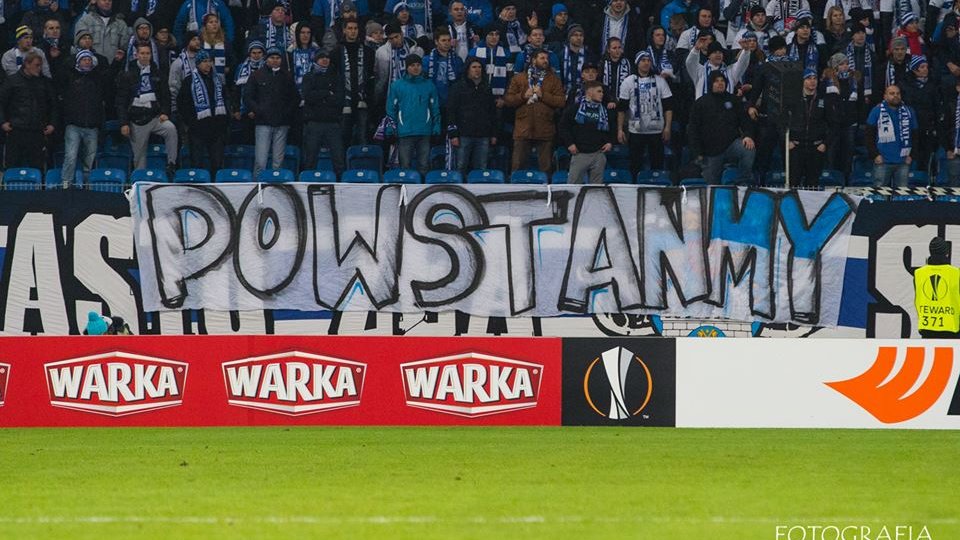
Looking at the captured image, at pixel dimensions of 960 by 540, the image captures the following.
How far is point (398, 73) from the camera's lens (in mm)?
21203

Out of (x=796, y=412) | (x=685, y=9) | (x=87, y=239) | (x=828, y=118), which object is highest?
(x=685, y=9)

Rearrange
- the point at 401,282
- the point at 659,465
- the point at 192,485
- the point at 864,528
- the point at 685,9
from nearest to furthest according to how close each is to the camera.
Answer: the point at 864,528
the point at 192,485
the point at 659,465
the point at 401,282
the point at 685,9

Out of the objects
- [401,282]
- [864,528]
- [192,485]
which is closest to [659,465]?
[864,528]

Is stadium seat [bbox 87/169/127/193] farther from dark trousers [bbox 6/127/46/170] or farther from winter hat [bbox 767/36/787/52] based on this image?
winter hat [bbox 767/36/787/52]

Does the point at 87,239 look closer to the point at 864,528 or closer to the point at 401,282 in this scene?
the point at 401,282

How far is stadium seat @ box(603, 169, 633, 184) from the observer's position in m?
21.0

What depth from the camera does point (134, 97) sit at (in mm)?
20703

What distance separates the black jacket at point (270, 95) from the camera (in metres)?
20.5

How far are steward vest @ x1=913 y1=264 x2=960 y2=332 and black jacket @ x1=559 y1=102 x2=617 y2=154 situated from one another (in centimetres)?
534

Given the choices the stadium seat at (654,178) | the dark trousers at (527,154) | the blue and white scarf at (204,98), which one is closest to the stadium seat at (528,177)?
the dark trousers at (527,154)

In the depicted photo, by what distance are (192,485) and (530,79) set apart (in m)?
10.4

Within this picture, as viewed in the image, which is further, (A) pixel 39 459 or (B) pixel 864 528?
(A) pixel 39 459

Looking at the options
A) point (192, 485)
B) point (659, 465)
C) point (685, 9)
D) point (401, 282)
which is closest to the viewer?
point (192, 485)

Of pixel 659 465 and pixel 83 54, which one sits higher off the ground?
pixel 83 54
